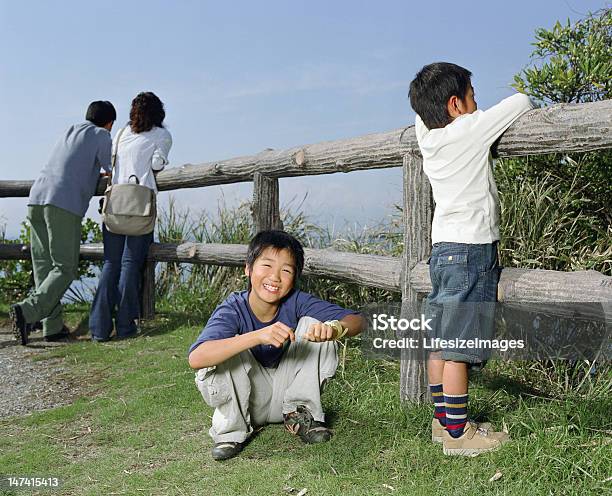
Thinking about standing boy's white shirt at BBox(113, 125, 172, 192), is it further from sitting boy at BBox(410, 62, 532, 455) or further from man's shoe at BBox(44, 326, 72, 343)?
sitting boy at BBox(410, 62, 532, 455)

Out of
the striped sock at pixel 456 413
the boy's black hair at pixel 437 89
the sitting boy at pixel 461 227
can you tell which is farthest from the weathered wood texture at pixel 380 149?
the striped sock at pixel 456 413

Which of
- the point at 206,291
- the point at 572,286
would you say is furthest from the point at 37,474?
the point at 206,291

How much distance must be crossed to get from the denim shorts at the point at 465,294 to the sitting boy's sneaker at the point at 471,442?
31 centimetres

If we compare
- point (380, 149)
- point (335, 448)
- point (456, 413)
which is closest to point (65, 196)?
point (380, 149)

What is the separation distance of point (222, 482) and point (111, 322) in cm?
405

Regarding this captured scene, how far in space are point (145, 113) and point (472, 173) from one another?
4167mm

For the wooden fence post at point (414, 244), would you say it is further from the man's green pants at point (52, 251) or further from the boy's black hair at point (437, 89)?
the man's green pants at point (52, 251)

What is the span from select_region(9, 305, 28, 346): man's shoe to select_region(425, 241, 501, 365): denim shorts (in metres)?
4.79

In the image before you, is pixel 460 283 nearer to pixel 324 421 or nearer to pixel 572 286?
pixel 572 286

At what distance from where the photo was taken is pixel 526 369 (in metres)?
5.03

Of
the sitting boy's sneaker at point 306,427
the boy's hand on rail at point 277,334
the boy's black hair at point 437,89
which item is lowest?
the sitting boy's sneaker at point 306,427

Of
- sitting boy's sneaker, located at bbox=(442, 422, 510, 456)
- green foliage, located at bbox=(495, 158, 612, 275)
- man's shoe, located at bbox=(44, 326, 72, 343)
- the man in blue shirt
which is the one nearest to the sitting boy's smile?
sitting boy's sneaker, located at bbox=(442, 422, 510, 456)

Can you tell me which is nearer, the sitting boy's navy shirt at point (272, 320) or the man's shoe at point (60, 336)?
the sitting boy's navy shirt at point (272, 320)

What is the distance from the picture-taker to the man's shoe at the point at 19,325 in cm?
722
